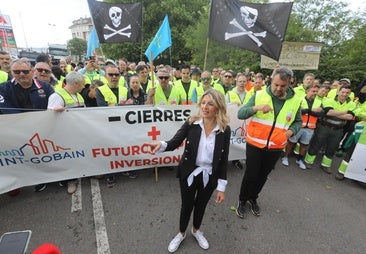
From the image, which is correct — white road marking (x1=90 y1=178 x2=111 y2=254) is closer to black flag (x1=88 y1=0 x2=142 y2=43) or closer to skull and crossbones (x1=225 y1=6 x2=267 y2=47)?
black flag (x1=88 y1=0 x2=142 y2=43)

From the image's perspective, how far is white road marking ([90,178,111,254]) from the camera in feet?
8.69

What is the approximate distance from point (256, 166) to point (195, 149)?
123cm

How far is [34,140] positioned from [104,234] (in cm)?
177

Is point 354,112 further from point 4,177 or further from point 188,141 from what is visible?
point 4,177

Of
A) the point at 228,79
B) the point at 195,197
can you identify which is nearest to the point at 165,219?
the point at 195,197

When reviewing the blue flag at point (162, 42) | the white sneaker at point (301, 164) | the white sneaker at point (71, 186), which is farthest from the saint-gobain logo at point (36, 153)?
the white sneaker at point (301, 164)

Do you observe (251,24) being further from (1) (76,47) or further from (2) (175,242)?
(1) (76,47)

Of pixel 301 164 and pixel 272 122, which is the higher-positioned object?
pixel 272 122

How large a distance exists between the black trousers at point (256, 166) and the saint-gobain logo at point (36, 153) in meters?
2.81

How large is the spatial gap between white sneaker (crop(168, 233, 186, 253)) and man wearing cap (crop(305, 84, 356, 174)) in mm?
3936

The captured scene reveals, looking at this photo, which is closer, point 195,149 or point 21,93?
point 195,149

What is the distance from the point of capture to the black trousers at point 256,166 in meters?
3.00

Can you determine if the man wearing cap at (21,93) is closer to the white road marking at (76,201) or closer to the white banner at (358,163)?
the white road marking at (76,201)

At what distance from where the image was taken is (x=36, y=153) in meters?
3.36
